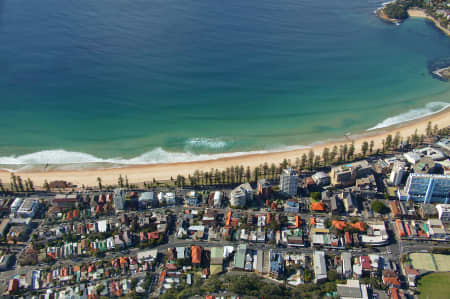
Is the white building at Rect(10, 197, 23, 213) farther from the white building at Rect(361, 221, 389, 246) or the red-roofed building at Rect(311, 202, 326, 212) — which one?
the white building at Rect(361, 221, 389, 246)

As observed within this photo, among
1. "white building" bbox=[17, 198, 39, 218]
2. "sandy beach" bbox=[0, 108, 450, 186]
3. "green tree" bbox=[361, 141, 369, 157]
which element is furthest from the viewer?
"sandy beach" bbox=[0, 108, 450, 186]

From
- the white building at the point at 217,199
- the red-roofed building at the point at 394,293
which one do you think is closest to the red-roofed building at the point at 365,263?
the red-roofed building at the point at 394,293

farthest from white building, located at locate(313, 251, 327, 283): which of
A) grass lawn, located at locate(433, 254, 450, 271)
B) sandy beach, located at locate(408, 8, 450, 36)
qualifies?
sandy beach, located at locate(408, 8, 450, 36)

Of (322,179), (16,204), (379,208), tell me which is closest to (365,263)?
(379,208)

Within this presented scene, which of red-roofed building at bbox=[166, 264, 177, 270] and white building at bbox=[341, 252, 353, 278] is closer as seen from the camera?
white building at bbox=[341, 252, 353, 278]

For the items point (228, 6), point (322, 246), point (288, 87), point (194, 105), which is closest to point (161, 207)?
point (322, 246)

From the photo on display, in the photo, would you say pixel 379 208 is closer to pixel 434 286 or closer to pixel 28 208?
pixel 434 286
